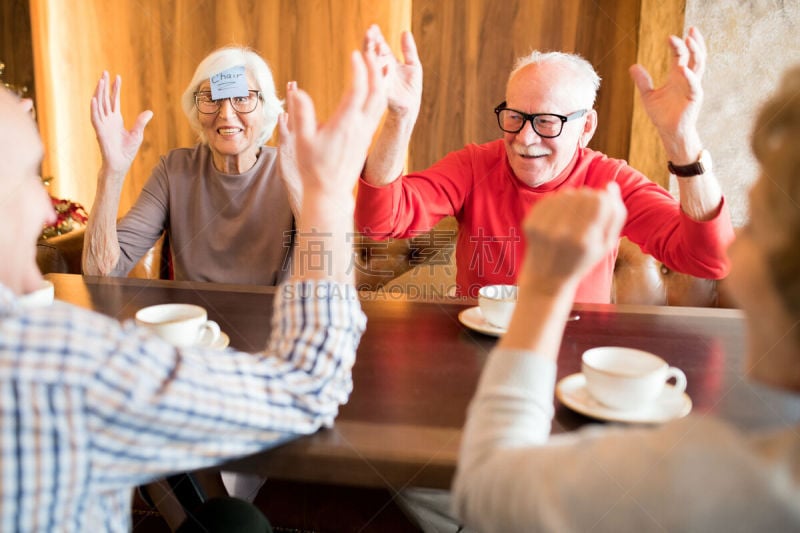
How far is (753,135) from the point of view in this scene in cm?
57

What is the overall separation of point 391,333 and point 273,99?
3.78 feet

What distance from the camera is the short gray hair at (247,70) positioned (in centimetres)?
207

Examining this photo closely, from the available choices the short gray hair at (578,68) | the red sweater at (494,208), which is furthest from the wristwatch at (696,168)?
the short gray hair at (578,68)

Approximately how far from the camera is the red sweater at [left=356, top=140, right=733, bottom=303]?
1756mm

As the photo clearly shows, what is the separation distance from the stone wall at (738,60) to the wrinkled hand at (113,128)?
204 centimetres

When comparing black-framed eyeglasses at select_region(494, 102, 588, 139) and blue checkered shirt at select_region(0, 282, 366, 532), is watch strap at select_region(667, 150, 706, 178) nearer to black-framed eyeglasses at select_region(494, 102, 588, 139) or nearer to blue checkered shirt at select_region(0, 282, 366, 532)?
black-framed eyeglasses at select_region(494, 102, 588, 139)

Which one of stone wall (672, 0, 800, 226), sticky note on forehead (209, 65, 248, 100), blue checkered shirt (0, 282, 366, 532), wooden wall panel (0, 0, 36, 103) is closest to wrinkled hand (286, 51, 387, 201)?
blue checkered shirt (0, 282, 366, 532)

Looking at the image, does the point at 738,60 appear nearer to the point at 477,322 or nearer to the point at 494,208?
the point at 494,208

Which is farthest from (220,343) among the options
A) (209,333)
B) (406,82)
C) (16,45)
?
(16,45)

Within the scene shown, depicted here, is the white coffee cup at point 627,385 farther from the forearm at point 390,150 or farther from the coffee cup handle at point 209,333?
the forearm at point 390,150

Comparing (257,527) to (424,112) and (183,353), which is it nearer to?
(183,353)

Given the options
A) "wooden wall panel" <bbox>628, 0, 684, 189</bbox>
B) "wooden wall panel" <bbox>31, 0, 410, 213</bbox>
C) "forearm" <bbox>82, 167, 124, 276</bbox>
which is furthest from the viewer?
"wooden wall panel" <bbox>31, 0, 410, 213</bbox>

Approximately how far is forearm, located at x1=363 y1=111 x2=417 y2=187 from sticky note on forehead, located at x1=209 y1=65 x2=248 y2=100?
0.57 m

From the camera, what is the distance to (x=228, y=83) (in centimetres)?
205
